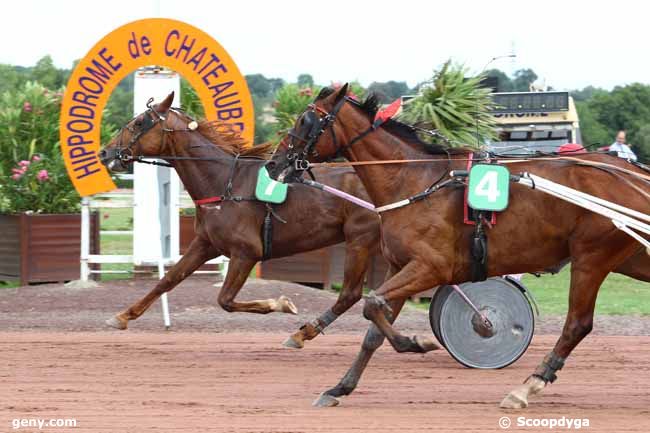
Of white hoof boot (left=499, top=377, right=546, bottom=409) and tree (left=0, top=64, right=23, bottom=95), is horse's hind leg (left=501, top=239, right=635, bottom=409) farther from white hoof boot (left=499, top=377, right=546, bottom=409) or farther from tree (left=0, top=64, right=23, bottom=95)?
tree (left=0, top=64, right=23, bottom=95)

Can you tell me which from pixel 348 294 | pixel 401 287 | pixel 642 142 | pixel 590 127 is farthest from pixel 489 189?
pixel 590 127

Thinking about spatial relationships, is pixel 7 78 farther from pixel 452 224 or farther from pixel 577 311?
pixel 577 311

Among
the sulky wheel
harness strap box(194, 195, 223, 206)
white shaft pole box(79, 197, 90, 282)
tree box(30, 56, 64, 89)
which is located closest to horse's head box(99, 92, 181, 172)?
harness strap box(194, 195, 223, 206)

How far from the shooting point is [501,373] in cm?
841

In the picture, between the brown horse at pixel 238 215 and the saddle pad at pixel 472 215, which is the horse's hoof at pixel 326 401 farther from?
the brown horse at pixel 238 215

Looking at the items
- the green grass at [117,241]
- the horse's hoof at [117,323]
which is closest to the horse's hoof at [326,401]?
the horse's hoof at [117,323]

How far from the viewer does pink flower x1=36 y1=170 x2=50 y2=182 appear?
13.2 metres

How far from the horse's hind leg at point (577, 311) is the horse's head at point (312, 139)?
5.81 feet

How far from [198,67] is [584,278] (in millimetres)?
6336

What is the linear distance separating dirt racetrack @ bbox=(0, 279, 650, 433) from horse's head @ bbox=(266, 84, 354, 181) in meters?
1.57

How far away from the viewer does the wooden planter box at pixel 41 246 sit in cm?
1280
